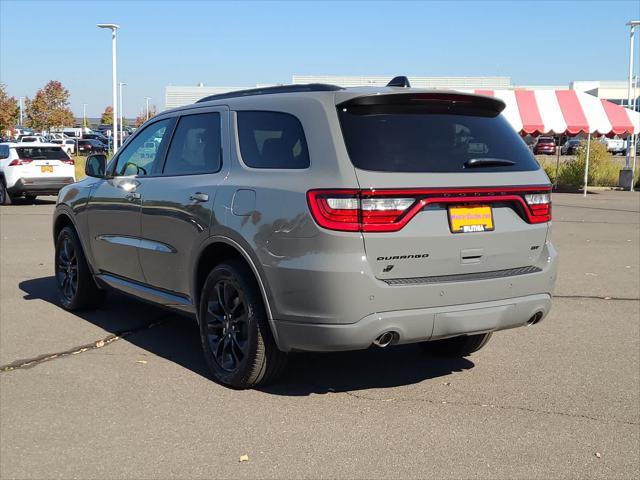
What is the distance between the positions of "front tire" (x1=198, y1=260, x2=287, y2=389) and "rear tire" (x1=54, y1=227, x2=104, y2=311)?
2.23 meters

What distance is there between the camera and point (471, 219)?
4.58m

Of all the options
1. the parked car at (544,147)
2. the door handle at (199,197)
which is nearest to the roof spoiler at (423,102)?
the door handle at (199,197)

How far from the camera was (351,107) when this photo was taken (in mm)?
4648

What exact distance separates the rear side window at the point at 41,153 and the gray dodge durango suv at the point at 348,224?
16201 mm

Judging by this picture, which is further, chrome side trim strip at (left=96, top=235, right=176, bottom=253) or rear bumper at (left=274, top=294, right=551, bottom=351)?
chrome side trim strip at (left=96, top=235, right=176, bottom=253)

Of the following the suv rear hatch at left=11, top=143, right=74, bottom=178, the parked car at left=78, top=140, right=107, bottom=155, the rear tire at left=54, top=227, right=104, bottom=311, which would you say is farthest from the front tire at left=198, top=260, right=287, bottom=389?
the parked car at left=78, top=140, right=107, bottom=155

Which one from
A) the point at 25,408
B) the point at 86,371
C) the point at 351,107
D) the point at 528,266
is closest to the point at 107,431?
the point at 25,408

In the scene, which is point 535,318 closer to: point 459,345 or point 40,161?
point 459,345

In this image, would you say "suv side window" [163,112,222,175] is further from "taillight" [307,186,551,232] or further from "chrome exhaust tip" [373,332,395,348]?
"chrome exhaust tip" [373,332,395,348]

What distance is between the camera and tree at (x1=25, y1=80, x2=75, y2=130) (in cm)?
7606

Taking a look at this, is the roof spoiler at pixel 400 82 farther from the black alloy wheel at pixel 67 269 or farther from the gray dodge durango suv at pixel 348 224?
the black alloy wheel at pixel 67 269

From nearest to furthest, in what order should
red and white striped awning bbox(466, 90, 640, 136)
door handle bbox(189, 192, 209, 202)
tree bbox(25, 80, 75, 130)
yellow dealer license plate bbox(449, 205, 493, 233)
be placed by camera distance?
yellow dealer license plate bbox(449, 205, 493, 233) < door handle bbox(189, 192, 209, 202) < red and white striped awning bbox(466, 90, 640, 136) < tree bbox(25, 80, 75, 130)

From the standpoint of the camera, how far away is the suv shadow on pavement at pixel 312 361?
5266mm

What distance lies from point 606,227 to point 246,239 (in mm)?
13023
